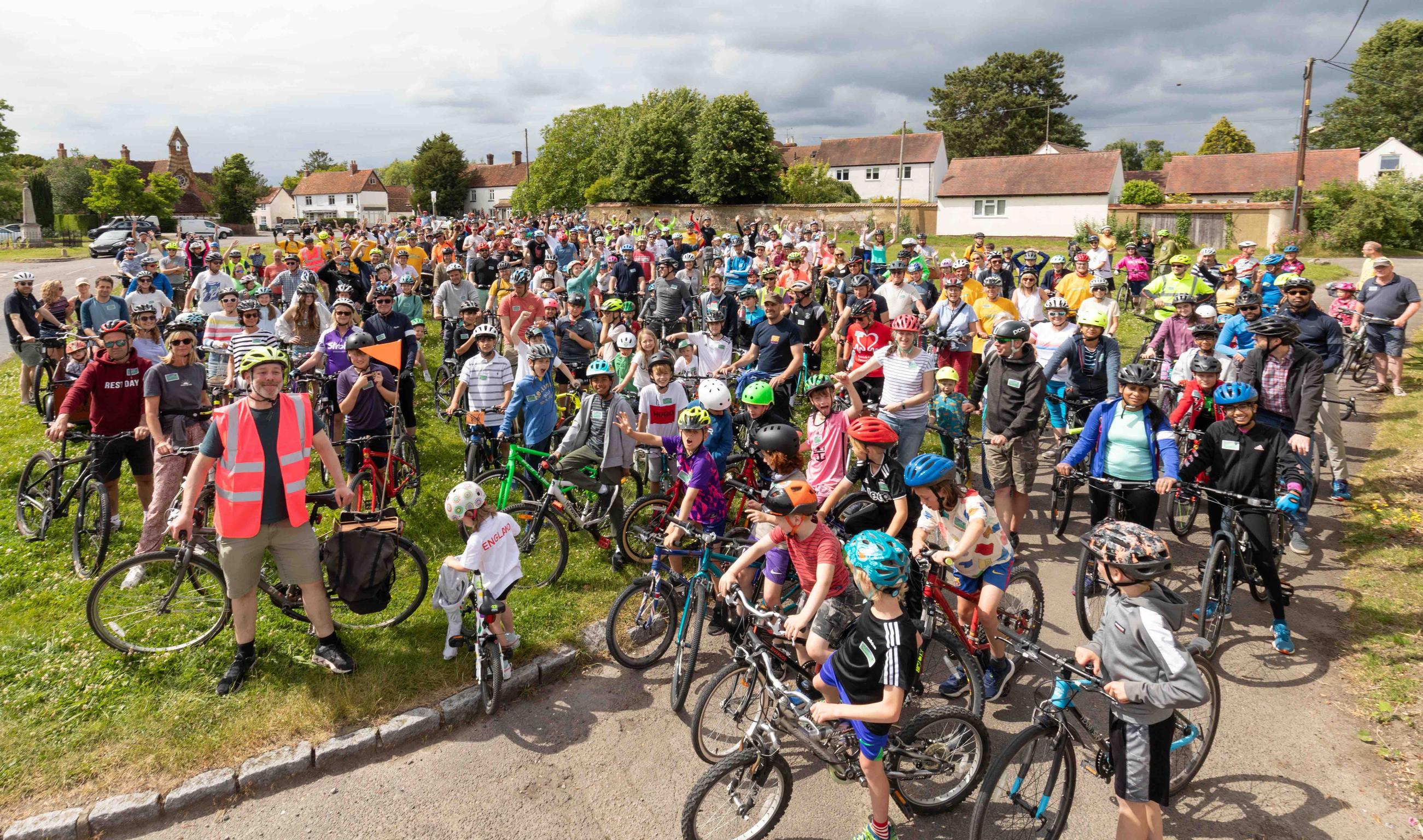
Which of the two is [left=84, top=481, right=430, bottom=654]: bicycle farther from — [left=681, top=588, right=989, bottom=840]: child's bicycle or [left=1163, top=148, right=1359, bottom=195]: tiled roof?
[left=1163, top=148, right=1359, bottom=195]: tiled roof

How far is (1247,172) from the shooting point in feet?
165

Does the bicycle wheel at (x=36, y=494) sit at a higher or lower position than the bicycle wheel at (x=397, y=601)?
higher

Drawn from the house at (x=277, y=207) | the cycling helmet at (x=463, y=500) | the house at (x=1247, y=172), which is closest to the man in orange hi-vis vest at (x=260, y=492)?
the cycling helmet at (x=463, y=500)

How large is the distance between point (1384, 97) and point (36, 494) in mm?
79911

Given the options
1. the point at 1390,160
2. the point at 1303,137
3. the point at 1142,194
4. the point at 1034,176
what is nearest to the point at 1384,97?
the point at 1390,160

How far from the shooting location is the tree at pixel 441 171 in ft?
263

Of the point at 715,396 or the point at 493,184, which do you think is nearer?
the point at 715,396

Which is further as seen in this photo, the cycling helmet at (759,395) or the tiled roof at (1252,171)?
the tiled roof at (1252,171)

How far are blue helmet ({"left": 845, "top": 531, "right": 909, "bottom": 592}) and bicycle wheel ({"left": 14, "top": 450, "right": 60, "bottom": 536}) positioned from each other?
766 centimetres

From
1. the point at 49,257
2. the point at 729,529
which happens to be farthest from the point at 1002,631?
the point at 49,257

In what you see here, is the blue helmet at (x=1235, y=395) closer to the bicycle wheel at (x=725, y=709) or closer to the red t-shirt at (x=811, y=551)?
the red t-shirt at (x=811, y=551)

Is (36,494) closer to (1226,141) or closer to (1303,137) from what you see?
(1303,137)

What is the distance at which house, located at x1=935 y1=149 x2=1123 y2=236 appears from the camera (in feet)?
151

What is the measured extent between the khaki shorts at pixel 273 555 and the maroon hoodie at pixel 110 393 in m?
2.50
